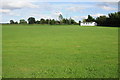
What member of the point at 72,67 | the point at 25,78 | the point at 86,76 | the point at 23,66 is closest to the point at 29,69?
the point at 23,66

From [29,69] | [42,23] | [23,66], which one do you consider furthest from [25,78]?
[42,23]

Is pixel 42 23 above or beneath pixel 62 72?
above

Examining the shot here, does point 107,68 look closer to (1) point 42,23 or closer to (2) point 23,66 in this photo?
(2) point 23,66

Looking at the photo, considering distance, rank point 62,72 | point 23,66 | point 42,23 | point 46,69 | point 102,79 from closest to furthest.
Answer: point 102,79
point 62,72
point 46,69
point 23,66
point 42,23

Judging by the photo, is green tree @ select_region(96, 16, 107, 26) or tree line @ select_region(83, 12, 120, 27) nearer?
tree line @ select_region(83, 12, 120, 27)

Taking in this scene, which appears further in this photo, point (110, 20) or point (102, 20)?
point (102, 20)

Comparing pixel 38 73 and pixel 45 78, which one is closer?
pixel 45 78

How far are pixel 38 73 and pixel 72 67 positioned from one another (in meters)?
1.30

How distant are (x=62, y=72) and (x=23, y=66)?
156 cm

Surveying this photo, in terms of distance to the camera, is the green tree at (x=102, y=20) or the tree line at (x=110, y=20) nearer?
the tree line at (x=110, y=20)

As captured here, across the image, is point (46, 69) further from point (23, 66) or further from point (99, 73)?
point (99, 73)

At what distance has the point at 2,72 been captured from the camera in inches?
206

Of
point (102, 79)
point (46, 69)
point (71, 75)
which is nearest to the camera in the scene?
point (102, 79)

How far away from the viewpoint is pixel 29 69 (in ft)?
18.3
